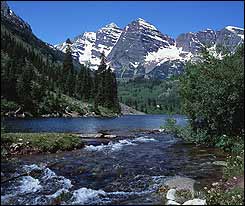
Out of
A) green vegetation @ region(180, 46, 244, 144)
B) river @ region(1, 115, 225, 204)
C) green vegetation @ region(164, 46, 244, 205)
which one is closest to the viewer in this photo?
river @ region(1, 115, 225, 204)

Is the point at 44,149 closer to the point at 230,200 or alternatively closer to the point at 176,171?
the point at 176,171

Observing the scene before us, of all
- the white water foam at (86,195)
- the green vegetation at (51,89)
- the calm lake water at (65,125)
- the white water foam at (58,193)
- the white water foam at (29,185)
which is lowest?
the white water foam at (86,195)

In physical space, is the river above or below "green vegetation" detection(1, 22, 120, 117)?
below

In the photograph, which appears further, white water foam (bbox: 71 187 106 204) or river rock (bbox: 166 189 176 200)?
river rock (bbox: 166 189 176 200)

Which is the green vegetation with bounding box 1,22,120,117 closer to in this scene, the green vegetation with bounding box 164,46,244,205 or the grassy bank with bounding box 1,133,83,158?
the grassy bank with bounding box 1,133,83,158

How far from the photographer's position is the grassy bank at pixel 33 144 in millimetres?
30469

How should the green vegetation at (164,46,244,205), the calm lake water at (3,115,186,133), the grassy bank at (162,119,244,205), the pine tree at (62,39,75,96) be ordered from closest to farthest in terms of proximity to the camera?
the grassy bank at (162,119,244,205) → the green vegetation at (164,46,244,205) → the calm lake water at (3,115,186,133) → the pine tree at (62,39,75,96)

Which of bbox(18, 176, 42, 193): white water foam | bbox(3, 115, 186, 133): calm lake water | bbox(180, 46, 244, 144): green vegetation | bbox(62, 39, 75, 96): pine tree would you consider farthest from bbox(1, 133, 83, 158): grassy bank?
bbox(62, 39, 75, 96): pine tree

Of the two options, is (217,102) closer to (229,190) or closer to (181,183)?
(181,183)

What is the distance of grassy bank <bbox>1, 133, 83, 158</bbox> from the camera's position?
30.5m

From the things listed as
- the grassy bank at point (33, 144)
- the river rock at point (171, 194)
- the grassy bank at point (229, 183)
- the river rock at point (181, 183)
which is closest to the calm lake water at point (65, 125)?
the grassy bank at point (33, 144)

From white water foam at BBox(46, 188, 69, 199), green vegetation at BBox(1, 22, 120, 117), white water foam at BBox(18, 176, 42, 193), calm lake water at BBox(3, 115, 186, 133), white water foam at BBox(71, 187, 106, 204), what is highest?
green vegetation at BBox(1, 22, 120, 117)

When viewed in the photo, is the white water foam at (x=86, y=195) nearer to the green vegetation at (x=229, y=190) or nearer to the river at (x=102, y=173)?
the river at (x=102, y=173)

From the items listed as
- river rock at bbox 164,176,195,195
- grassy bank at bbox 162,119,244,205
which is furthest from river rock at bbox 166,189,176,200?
grassy bank at bbox 162,119,244,205
